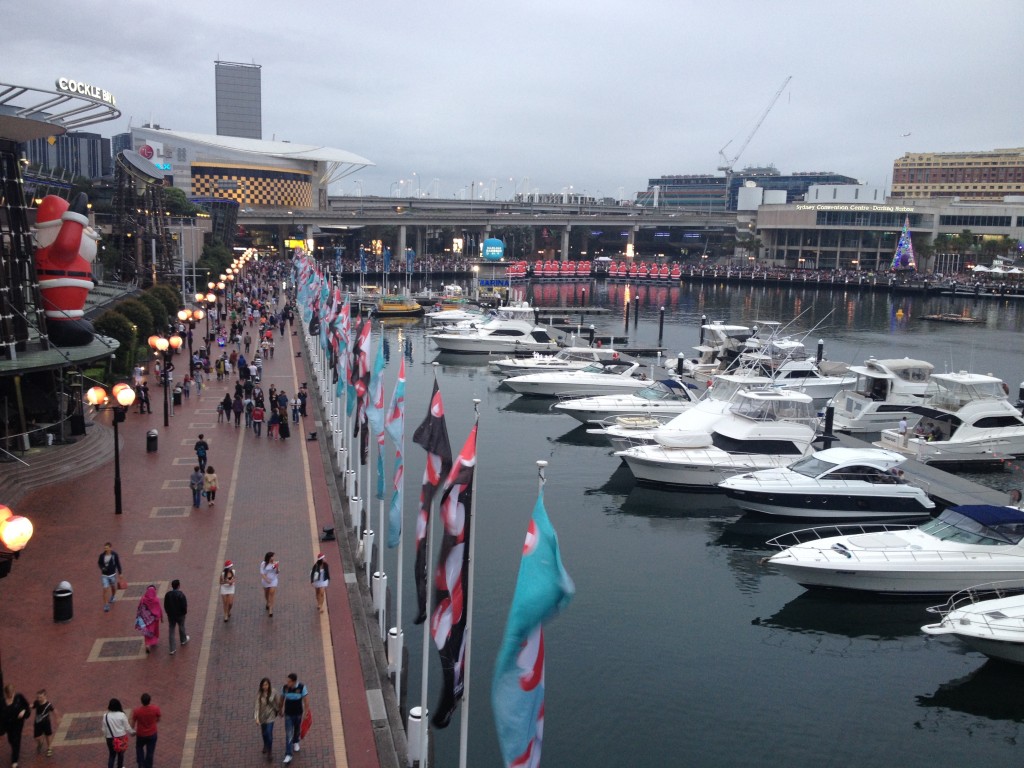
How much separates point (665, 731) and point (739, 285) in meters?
138

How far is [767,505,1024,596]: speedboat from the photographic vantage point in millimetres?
21328

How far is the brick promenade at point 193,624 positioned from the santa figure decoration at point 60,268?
14.7 feet

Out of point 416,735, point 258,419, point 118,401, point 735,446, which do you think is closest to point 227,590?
point 416,735

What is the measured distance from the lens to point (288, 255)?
497 feet

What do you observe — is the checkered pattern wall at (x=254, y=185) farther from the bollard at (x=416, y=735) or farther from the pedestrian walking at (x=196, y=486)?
the bollard at (x=416, y=735)

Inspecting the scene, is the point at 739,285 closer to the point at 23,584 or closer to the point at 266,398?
the point at 266,398

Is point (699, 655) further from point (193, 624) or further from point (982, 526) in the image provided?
point (193, 624)

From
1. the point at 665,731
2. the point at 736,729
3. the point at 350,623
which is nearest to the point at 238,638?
the point at 350,623

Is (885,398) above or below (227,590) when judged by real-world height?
above

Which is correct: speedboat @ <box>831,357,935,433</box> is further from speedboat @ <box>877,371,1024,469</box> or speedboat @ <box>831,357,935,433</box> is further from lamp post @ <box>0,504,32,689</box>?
lamp post @ <box>0,504,32,689</box>

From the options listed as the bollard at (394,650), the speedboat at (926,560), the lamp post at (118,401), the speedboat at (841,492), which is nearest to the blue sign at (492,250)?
the speedboat at (841,492)

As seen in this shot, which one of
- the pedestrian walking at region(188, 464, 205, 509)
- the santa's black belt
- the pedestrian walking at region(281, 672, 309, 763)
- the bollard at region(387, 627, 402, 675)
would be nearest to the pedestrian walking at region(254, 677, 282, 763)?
the pedestrian walking at region(281, 672, 309, 763)

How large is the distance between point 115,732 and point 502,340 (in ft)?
171

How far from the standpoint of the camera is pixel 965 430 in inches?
1377
